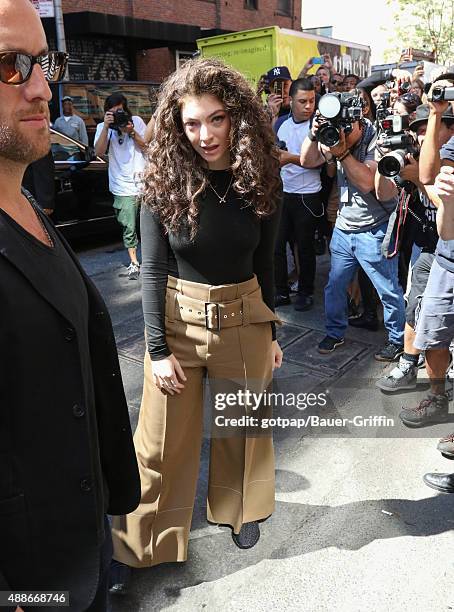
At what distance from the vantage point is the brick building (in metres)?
14.5

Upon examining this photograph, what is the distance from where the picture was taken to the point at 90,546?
4.26 feet

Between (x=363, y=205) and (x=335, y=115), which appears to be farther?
(x=363, y=205)

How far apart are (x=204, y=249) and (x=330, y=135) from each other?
6.50 ft

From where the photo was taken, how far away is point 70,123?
8578mm

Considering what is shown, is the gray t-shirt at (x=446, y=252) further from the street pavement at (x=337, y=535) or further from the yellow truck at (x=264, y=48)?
the yellow truck at (x=264, y=48)

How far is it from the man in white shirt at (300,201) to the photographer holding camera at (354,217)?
1.94 ft

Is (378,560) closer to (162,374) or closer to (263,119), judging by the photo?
(162,374)

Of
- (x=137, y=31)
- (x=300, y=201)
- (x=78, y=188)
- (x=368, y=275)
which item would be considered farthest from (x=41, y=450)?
(x=137, y=31)

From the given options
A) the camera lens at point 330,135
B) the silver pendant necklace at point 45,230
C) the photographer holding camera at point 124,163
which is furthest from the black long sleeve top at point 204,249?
the photographer holding camera at point 124,163

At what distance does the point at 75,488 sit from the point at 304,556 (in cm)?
145

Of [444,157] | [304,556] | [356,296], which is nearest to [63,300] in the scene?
[304,556]

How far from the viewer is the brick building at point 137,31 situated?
14.5 meters

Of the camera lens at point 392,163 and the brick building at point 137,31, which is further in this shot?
the brick building at point 137,31

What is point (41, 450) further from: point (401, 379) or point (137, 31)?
point (137, 31)
